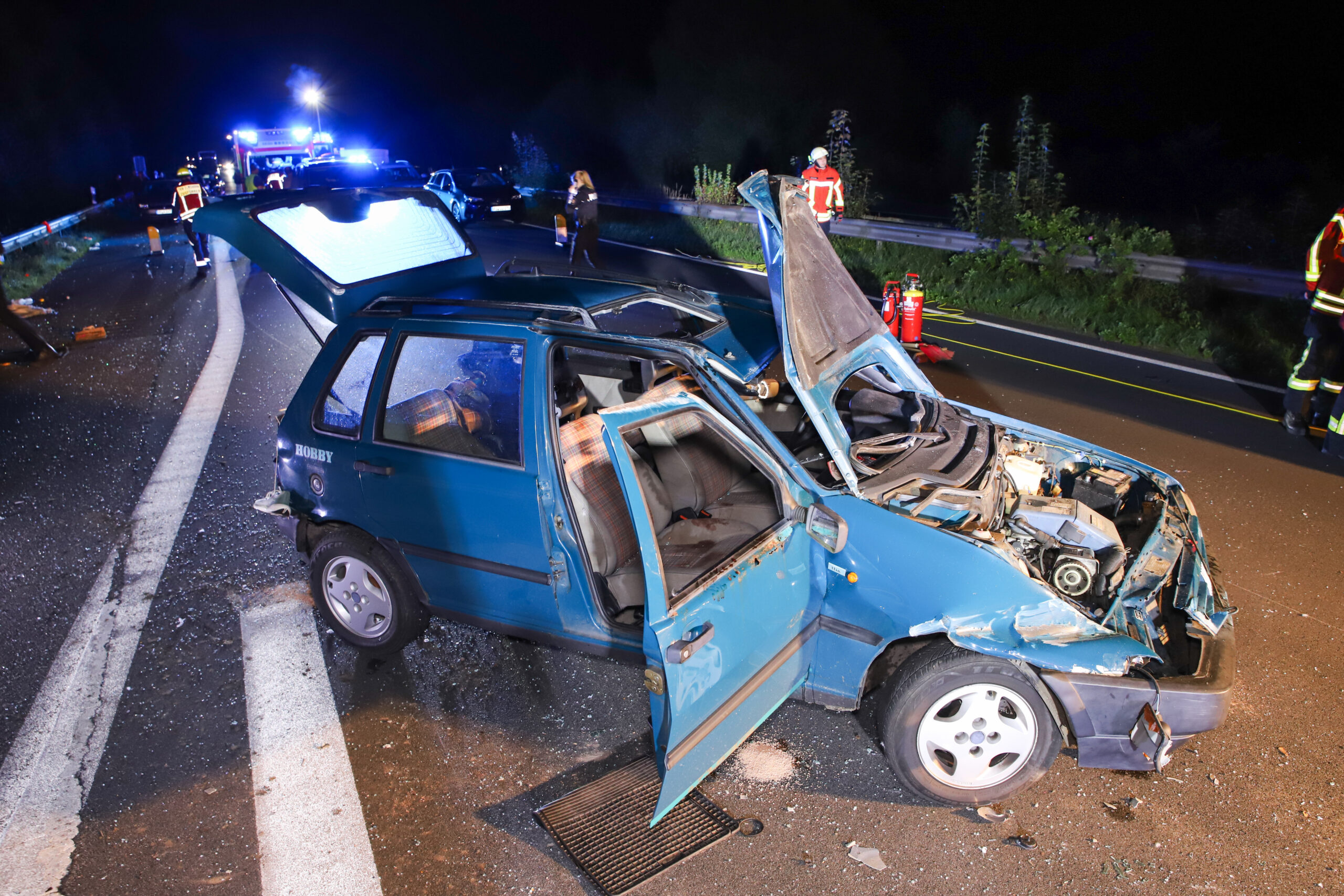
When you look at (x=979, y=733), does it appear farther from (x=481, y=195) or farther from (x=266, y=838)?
(x=481, y=195)

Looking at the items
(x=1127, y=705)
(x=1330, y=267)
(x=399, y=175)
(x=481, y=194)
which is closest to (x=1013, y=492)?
(x=1127, y=705)

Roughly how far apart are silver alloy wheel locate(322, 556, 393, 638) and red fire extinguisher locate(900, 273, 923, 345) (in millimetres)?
6319

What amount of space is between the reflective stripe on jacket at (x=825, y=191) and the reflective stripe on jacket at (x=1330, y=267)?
570cm

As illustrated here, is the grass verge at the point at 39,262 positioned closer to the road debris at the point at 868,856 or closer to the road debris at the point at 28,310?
the road debris at the point at 28,310

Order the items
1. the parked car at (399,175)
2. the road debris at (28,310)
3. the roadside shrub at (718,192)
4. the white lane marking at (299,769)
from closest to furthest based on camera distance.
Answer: the white lane marking at (299,769) < the road debris at (28,310) < the roadside shrub at (718,192) < the parked car at (399,175)

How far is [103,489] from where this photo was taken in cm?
641

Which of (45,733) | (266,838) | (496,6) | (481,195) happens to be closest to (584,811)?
(266,838)

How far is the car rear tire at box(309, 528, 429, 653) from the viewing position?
161 inches

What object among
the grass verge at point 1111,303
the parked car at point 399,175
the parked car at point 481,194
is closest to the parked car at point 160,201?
the parked car at point 399,175

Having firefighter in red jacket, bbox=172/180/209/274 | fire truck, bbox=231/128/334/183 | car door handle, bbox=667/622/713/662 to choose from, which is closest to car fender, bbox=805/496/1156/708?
car door handle, bbox=667/622/713/662

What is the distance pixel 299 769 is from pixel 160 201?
26.5m

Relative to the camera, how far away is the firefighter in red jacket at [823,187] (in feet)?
37.8

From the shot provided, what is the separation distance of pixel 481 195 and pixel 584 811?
24.4m

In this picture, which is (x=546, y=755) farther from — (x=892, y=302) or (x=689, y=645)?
(x=892, y=302)
